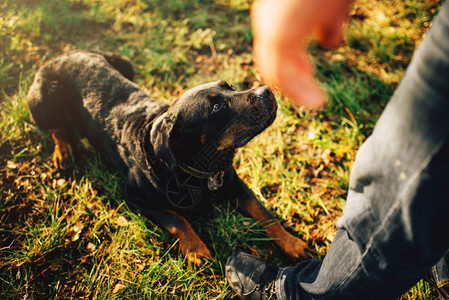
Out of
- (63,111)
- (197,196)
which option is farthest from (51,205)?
(197,196)

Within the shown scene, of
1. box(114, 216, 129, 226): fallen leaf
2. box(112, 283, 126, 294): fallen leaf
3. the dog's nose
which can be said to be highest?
the dog's nose

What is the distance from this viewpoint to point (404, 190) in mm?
948

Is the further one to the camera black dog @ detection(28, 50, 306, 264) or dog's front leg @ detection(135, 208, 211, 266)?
dog's front leg @ detection(135, 208, 211, 266)

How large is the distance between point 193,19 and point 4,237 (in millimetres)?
3781

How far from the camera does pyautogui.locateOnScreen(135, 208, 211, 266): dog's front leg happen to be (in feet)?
7.42

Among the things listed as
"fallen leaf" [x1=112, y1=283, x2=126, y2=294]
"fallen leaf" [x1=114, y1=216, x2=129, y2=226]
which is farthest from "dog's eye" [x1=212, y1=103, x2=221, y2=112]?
"fallen leaf" [x1=112, y1=283, x2=126, y2=294]

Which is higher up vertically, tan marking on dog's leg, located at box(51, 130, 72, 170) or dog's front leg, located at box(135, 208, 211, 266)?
tan marking on dog's leg, located at box(51, 130, 72, 170)

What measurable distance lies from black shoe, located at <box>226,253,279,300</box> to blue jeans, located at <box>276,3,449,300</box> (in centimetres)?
77

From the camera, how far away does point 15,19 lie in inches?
162

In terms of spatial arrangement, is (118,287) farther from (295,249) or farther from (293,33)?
(293,33)

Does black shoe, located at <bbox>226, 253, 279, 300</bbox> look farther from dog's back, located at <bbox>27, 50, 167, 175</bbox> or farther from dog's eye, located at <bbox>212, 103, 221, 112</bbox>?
dog's back, located at <bbox>27, 50, 167, 175</bbox>

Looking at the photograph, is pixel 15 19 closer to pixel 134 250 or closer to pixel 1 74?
pixel 1 74

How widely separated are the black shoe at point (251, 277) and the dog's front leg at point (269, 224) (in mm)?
229

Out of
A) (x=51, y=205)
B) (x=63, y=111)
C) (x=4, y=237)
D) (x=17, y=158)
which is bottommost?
(x=4, y=237)
